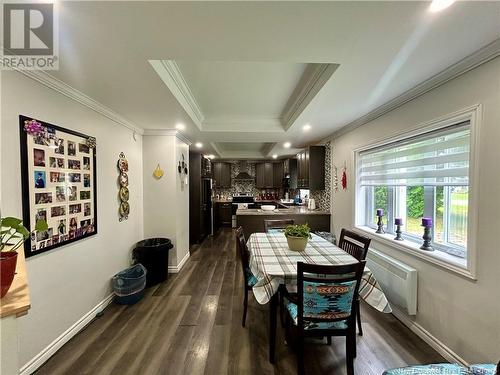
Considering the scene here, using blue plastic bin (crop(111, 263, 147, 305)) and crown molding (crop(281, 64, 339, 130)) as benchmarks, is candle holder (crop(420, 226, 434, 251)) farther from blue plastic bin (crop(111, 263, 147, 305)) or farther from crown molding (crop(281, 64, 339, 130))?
blue plastic bin (crop(111, 263, 147, 305))

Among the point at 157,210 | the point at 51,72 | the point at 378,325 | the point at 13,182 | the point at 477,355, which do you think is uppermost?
the point at 51,72

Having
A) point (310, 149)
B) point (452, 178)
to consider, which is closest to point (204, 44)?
point (452, 178)

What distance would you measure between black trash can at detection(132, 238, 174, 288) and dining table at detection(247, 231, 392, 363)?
4.96ft

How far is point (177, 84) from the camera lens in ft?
7.50

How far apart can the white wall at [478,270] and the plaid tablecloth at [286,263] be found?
2.02 ft

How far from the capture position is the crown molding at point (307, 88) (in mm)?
1986

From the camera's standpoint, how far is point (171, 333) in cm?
217

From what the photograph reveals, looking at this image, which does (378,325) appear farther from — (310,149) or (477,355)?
(310,149)

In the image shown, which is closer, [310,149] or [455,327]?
[455,327]

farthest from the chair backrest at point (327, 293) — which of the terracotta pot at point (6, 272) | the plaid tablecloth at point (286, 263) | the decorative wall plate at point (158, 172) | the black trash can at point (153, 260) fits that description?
the decorative wall plate at point (158, 172)

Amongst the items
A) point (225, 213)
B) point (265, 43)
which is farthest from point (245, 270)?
point (225, 213)

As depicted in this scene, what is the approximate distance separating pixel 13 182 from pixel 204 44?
1.67m

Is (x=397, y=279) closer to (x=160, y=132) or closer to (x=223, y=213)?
(x=160, y=132)

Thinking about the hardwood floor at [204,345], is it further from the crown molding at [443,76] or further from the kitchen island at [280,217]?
the crown molding at [443,76]
